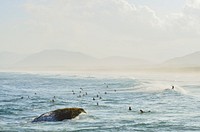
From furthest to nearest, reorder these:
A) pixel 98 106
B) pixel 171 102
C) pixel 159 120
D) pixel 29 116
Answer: pixel 171 102 < pixel 98 106 < pixel 29 116 < pixel 159 120

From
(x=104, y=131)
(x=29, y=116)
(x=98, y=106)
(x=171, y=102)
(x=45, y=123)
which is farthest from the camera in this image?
(x=171, y=102)

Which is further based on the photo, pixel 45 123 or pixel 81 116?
pixel 81 116

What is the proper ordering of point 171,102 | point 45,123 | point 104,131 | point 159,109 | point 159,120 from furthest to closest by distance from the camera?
point 171,102 < point 159,109 < point 159,120 < point 45,123 < point 104,131

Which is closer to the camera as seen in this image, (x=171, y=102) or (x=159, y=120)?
(x=159, y=120)

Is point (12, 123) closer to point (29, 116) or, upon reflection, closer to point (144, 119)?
point (29, 116)

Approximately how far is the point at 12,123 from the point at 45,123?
128 inches

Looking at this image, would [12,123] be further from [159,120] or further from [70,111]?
[159,120]

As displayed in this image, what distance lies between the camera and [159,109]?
5197 centimetres

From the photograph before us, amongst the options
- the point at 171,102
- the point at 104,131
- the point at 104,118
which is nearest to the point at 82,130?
the point at 104,131

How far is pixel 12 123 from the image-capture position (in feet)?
135

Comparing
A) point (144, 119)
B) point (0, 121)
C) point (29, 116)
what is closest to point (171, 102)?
point (144, 119)

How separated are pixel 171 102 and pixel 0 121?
2496 centimetres

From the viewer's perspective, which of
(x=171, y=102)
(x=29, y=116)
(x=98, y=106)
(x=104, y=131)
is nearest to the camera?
(x=104, y=131)

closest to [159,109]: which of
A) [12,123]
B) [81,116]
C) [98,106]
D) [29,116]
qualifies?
[98,106]
